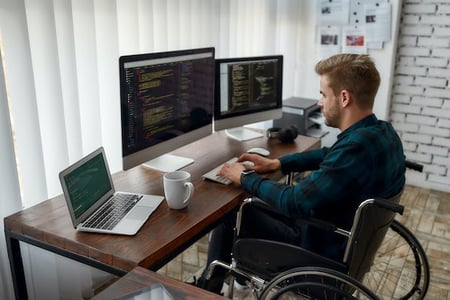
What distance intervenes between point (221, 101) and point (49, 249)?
1121 mm

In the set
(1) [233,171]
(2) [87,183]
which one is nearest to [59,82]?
(2) [87,183]

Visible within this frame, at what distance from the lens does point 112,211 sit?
61.5 inches

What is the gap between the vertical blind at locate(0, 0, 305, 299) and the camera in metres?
1.70

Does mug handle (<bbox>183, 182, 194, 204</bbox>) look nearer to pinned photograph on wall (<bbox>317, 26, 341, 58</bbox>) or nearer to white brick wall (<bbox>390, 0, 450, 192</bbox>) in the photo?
pinned photograph on wall (<bbox>317, 26, 341, 58</bbox>)

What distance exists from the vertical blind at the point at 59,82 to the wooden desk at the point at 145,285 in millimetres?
524

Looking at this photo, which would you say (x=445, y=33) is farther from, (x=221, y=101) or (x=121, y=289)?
(x=121, y=289)

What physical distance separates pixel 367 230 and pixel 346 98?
0.49m

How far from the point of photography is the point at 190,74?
6.59ft

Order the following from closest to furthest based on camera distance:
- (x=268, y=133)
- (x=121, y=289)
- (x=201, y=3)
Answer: (x=121, y=289) → (x=268, y=133) → (x=201, y=3)

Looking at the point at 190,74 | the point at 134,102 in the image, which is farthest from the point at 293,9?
the point at 134,102

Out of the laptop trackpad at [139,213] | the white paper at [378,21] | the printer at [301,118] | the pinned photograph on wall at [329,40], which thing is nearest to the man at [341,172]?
the laptop trackpad at [139,213]

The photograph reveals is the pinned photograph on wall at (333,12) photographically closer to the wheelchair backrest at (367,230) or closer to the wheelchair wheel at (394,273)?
the wheelchair wheel at (394,273)

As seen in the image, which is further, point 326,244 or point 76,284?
point 76,284

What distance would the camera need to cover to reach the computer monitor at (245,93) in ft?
7.37
